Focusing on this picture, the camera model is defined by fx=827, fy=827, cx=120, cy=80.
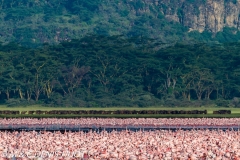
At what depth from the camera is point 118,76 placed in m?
149

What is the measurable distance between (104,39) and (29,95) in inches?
882

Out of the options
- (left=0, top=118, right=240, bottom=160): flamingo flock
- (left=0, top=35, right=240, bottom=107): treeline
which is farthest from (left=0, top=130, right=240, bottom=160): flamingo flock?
(left=0, top=35, right=240, bottom=107): treeline

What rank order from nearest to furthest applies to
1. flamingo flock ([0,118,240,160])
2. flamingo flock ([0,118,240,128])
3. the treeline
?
flamingo flock ([0,118,240,160])
flamingo flock ([0,118,240,128])
the treeline

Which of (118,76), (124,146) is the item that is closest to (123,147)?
(124,146)

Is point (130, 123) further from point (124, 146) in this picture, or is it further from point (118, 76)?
point (118, 76)

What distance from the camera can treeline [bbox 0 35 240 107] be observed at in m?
142

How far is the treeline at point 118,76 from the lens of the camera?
465 feet

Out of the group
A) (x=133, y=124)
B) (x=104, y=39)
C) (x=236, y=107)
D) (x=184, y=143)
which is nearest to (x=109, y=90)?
(x=104, y=39)

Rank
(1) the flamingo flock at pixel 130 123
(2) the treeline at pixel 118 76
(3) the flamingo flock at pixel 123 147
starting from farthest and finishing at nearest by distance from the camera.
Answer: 1. (2) the treeline at pixel 118 76
2. (1) the flamingo flock at pixel 130 123
3. (3) the flamingo flock at pixel 123 147

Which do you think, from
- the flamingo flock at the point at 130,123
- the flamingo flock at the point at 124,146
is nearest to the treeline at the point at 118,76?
the flamingo flock at the point at 130,123

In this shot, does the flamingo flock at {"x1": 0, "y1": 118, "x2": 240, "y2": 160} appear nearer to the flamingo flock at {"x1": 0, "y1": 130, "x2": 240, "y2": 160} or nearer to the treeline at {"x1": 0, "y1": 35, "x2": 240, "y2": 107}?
the flamingo flock at {"x1": 0, "y1": 130, "x2": 240, "y2": 160}

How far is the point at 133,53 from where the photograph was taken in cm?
15425

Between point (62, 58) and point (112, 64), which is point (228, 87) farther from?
point (62, 58)

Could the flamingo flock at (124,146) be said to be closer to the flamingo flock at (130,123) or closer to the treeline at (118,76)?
the flamingo flock at (130,123)
